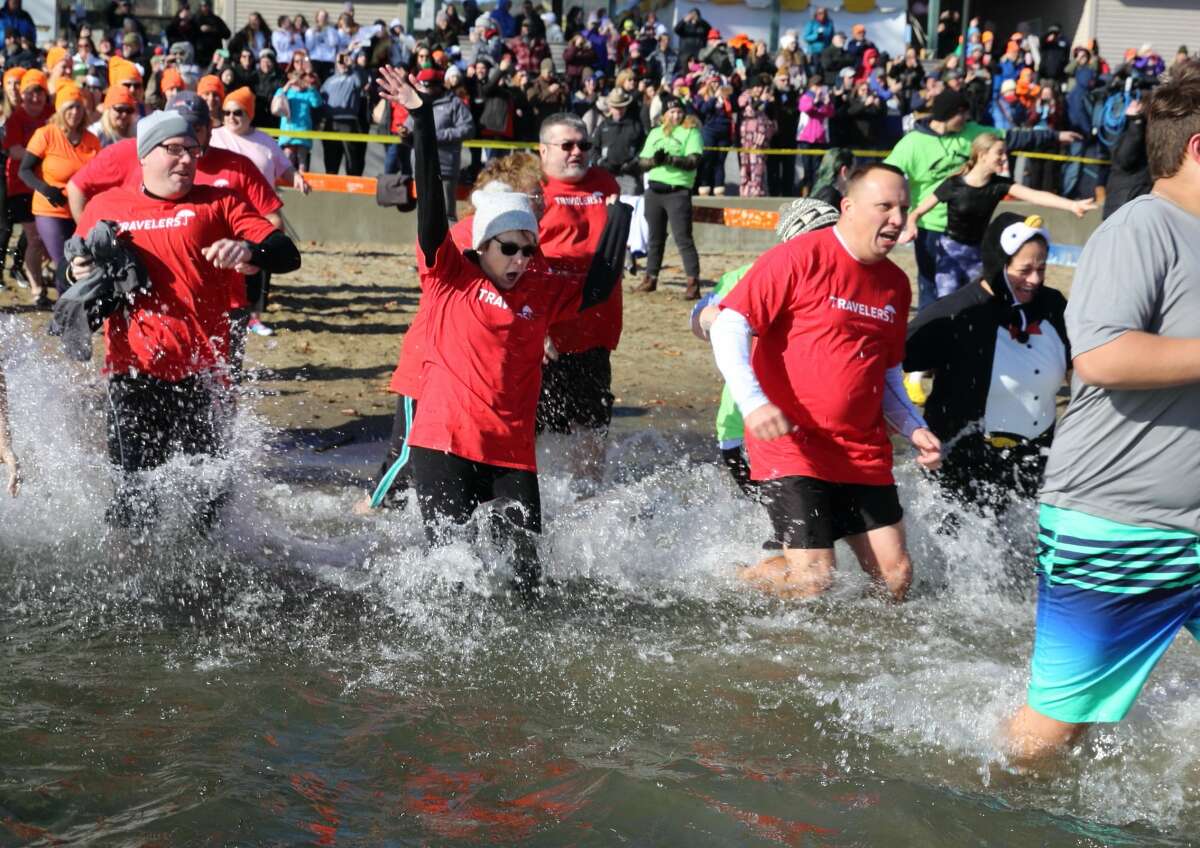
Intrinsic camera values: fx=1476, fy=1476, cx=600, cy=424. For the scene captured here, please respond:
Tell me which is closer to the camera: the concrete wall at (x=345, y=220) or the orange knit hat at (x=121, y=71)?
the orange knit hat at (x=121, y=71)

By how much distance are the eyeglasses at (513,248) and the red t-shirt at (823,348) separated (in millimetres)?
738

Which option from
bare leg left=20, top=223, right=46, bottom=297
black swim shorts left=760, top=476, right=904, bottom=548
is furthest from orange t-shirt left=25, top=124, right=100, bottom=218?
black swim shorts left=760, top=476, right=904, bottom=548

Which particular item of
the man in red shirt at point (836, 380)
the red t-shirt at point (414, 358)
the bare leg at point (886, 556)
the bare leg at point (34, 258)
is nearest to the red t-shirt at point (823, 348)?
the man in red shirt at point (836, 380)

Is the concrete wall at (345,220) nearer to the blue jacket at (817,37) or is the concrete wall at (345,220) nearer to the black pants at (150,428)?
the blue jacket at (817,37)

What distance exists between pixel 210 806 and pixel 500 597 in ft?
5.69

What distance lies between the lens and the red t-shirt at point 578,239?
24.5 ft

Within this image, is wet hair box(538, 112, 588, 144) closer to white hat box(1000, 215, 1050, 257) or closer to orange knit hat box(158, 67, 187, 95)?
white hat box(1000, 215, 1050, 257)

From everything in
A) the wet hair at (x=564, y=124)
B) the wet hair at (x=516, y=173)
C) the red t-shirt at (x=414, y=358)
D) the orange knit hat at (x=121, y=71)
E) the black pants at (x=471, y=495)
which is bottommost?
the black pants at (x=471, y=495)

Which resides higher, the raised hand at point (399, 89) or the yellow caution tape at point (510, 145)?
the raised hand at point (399, 89)

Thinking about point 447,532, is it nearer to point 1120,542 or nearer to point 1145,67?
point 1120,542

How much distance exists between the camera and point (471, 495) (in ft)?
17.7

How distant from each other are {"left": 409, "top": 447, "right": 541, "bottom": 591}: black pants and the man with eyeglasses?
130 cm

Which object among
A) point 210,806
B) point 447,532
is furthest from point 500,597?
point 210,806

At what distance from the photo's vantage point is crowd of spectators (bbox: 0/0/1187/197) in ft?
62.7
